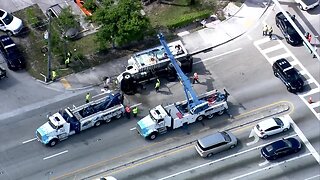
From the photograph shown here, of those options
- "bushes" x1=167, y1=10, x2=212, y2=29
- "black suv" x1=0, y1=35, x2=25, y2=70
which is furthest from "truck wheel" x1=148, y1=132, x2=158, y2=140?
"black suv" x1=0, y1=35, x2=25, y2=70

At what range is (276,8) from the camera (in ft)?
287

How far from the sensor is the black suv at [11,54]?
80312mm

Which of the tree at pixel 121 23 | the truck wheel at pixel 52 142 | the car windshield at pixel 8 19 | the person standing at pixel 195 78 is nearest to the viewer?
the truck wheel at pixel 52 142

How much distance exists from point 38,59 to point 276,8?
29.4 m

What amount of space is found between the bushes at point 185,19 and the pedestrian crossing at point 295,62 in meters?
7.33

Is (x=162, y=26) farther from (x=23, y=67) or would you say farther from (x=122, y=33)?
(x=23, y=67)

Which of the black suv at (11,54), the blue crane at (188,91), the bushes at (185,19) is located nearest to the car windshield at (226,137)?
the blue crane at (188,91)

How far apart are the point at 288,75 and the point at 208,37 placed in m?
11.5

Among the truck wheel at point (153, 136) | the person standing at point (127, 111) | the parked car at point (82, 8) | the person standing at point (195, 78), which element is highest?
the parked car at point (82, 8)

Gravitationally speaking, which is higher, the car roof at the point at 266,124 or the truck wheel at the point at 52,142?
the truck wheel at the point at 52,142

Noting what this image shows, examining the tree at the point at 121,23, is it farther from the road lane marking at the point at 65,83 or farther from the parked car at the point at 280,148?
the parked car at the point at 280,148

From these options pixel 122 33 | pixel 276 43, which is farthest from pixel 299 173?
pixel 122 33

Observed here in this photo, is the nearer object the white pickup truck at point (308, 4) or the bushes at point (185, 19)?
the bushes at point (185, 19)

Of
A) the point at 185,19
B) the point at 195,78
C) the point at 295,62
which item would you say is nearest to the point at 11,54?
the point at 185,19
